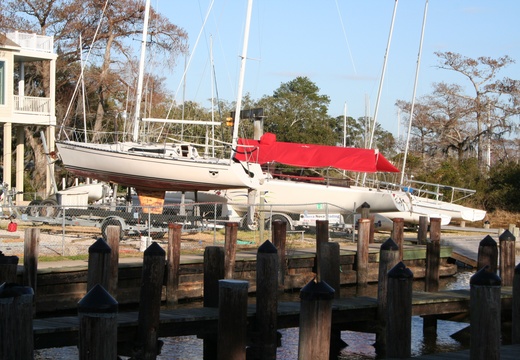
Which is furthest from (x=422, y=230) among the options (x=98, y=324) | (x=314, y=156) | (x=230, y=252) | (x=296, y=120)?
(x=296, y=120)

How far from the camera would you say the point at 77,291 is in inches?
651

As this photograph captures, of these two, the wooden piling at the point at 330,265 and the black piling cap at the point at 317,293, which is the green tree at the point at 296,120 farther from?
the black piling cap at the point at 317,293

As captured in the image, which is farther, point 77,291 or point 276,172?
point 276,172

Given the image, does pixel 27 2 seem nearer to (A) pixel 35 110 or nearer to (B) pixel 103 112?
(B) pixel 103 112

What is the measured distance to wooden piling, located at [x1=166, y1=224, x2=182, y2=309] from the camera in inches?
670

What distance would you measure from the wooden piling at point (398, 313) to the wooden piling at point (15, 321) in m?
4.47

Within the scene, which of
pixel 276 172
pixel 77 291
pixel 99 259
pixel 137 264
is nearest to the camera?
pixel 99 259

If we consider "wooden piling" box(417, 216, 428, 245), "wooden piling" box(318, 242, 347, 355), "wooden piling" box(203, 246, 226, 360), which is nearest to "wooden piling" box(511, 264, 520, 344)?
"wooden piling" box(318, 242, 347, 355)

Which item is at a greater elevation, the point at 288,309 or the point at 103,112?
the point at 103,112

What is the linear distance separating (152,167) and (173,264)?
12384 mm

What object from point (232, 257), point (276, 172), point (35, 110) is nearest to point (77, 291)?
point (232, 257)

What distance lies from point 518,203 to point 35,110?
23.5 metres

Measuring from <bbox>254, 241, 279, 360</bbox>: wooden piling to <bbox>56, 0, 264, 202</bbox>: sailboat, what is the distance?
55.3 ft

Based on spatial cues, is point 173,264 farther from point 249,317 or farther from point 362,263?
point 362,263
